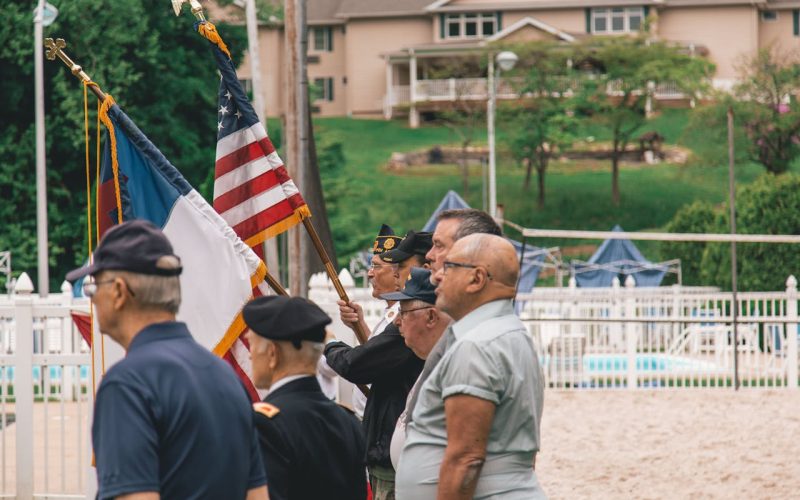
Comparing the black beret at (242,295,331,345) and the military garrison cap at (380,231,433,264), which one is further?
the military garrison cap at (380,231,433,264)

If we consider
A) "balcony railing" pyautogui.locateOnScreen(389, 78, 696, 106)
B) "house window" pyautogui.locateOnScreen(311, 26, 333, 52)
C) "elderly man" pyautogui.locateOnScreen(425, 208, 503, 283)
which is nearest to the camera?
"elderly man" pyautogui.locateOnScreen(425, 208, 503, 283)

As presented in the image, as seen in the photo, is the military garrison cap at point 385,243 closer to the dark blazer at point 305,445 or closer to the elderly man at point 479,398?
the elderly man at point 479,398

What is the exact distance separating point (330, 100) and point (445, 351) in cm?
7202

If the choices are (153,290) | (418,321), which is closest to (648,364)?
(418,321)

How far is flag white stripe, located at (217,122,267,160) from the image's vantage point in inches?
264

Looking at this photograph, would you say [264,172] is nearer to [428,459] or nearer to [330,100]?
[428,459]

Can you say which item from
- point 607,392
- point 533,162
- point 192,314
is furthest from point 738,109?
point 192,314

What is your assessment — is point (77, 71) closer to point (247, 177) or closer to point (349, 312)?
point (247, 177)

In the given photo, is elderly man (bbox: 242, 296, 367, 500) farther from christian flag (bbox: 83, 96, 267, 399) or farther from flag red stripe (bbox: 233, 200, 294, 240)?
flag red stripe (bbox: 233, 200, 294, 240)

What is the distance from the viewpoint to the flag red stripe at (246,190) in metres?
6.67

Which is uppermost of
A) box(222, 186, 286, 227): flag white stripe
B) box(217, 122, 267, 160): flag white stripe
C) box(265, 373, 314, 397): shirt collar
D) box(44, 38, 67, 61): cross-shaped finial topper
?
box(44, 38, 67, 61): cross-shaped finial topper

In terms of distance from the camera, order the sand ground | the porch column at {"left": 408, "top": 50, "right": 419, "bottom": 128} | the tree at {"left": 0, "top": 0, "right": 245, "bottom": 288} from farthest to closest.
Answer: the porch column at {"left": 408, "top": 50, "right": 419, "bottom": 128}
the tree at {"left": 0, "top": 0, "right": 245, "bottom": 288}
the sand ground

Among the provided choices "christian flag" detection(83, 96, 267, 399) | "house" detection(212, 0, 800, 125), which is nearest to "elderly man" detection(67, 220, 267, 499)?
"christian flag" detection(83, 96, 267, 399)

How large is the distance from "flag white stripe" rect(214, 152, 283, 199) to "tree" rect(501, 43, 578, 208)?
46.6 metres
